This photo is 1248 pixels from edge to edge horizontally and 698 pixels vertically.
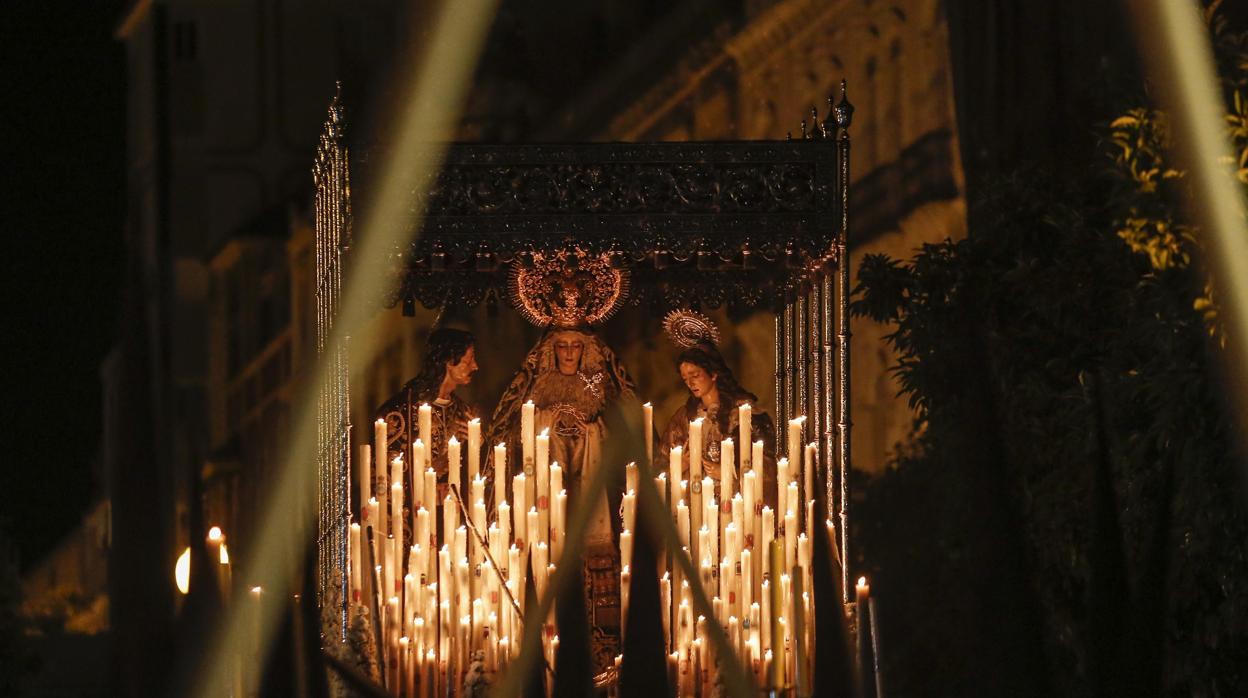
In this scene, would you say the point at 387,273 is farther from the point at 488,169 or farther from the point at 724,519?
the point at 724,519

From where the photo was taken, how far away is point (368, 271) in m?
4.12

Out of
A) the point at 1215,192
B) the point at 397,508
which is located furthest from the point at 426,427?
the point at 1215,192

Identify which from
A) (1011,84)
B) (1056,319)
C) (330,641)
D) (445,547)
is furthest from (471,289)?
(1011,84)

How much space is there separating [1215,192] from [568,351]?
73.0 inches

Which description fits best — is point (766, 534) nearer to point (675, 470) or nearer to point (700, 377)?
point (675, 470)

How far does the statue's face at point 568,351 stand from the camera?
473 cm

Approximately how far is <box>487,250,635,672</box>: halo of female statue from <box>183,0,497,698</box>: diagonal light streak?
0.53 metres

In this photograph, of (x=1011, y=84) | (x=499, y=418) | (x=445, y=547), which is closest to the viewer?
(x=445, y=547)

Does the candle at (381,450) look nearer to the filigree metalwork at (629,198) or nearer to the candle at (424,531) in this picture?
the candle at (424,531)

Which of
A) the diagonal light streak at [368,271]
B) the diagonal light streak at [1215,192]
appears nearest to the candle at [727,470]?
the diagonal light streak at [368,271]

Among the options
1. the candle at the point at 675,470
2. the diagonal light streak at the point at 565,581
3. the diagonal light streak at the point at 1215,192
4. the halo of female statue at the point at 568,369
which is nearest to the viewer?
the diagonal light streak at the point at 565,581

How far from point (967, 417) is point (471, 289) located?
3519 millimetres

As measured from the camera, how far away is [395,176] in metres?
3.81

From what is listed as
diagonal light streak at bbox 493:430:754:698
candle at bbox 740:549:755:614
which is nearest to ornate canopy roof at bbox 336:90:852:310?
candle at bbox 740:549:755:614
